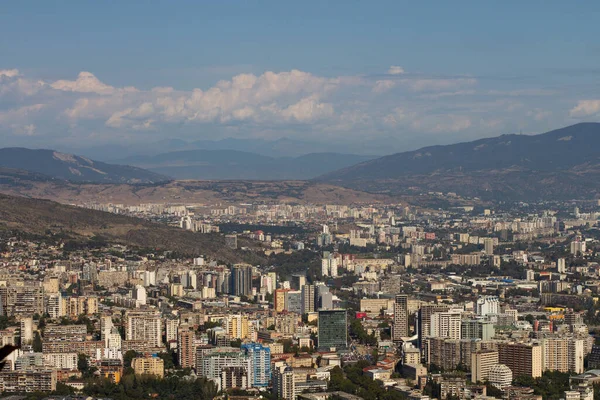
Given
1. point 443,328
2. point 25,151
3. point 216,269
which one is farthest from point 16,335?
point 25,151

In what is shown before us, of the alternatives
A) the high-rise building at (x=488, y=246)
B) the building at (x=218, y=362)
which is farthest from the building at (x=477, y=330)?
the high-rise building at (x=488, y=246)

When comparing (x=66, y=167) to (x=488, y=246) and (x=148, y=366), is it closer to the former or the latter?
(x=488, y=246)

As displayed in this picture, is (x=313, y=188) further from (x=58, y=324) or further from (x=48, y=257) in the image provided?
(x=58, y=324)

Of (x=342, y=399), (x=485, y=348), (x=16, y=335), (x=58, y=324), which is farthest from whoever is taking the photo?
(x=58, y=324)

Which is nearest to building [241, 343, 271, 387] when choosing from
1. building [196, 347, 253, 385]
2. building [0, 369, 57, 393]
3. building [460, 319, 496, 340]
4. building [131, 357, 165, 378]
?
building [196, 347, 253, 385]

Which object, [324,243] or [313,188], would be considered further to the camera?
[313,188]

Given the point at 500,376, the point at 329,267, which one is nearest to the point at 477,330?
the point at 500,376
